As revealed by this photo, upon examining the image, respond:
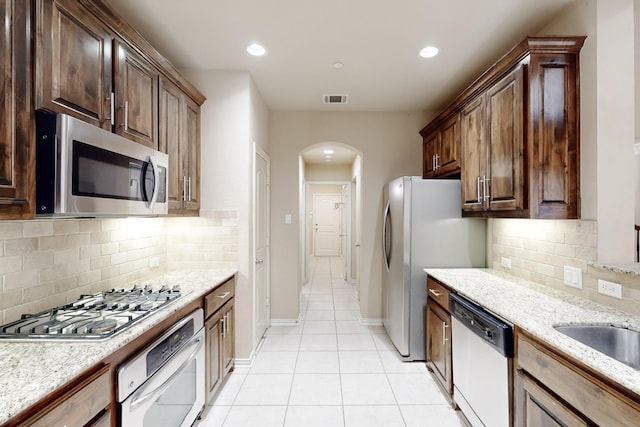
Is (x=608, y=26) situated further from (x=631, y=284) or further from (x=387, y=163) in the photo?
(x=387, y=163)

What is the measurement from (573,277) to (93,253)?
9.85 feet

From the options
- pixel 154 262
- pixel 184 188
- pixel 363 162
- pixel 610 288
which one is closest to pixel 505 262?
pixel 610 288

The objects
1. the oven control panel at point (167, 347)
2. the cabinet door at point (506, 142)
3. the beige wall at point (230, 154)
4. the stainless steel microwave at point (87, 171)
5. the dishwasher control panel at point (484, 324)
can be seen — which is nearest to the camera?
the stainless steel microwave at point (87, 171)

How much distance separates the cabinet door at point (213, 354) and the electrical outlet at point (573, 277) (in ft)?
7.79

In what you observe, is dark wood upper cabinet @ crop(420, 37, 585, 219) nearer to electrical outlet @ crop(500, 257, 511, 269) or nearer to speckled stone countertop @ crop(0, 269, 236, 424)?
electrical outlet @ crop(500, 257, 511, 269)

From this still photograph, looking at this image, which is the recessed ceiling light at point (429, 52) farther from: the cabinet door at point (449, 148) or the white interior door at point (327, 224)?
the white interior door at point (327, 224)

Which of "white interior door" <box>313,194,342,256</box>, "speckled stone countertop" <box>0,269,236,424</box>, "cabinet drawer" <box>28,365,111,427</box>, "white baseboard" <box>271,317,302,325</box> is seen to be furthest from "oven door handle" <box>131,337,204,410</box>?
"white interior door" <box>313,194,342,256</box>

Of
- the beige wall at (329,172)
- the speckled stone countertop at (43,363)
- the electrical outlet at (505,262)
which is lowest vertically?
the speckled stone countertop at (43,363)

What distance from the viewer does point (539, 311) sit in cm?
165

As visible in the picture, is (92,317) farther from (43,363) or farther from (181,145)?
(181,145)

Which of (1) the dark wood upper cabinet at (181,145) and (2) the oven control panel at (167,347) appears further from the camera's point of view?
(1) the dark wood upper cabinet at (181,145)

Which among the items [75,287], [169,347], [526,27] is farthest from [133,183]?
[526,27]

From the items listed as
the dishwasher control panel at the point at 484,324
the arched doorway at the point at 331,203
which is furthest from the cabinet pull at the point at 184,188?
the dishwasher control panel at the point at 484,324

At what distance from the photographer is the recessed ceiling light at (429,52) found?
244 cm
